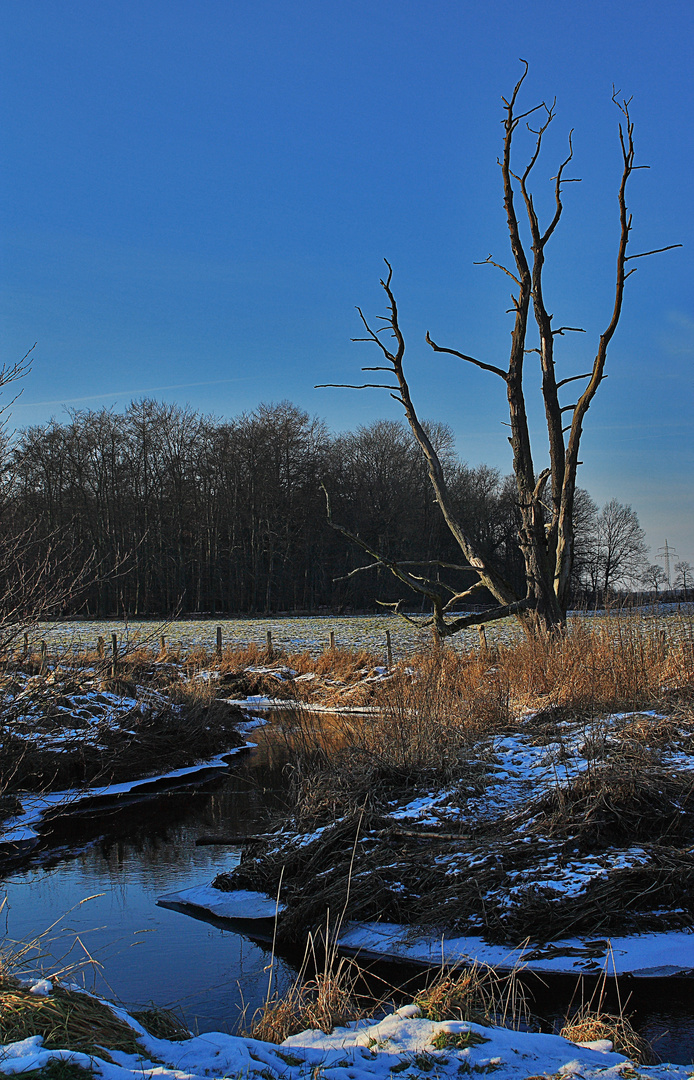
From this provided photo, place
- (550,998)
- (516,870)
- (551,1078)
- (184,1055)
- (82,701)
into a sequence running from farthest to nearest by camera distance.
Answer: (82,701) → (516,870) → (550,998) → (184,1055) → (551,1078)

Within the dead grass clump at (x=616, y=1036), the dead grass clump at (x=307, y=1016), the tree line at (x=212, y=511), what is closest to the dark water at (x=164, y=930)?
the dead grass clump at (x=616, y=1036)

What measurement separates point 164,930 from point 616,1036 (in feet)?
13.9

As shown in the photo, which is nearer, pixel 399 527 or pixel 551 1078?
pixel 551 1078

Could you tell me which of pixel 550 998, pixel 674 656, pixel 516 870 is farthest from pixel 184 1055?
pixel 674 656

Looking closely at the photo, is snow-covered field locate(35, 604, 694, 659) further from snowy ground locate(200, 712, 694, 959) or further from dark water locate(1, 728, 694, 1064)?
snowy ground locate(200, 712, 694, 959)

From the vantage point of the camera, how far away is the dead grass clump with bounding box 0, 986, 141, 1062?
11.1 feet

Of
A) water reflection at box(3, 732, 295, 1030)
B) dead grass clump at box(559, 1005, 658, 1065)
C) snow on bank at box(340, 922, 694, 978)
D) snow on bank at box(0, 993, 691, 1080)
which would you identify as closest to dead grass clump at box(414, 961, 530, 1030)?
snow on bank at box(0, 993, 691, 1080)

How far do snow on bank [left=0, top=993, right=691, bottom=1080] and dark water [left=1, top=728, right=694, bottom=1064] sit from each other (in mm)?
890

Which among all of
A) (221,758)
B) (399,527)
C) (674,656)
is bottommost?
(221,758)

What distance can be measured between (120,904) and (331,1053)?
4530 mm

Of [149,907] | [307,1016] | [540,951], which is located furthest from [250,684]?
[307,1016]

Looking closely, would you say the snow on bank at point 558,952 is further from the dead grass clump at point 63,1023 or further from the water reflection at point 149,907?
the dead grass clump at point 63,1023

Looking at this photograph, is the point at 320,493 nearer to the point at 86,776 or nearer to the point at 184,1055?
the point at 86,776

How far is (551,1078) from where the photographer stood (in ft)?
10.7
